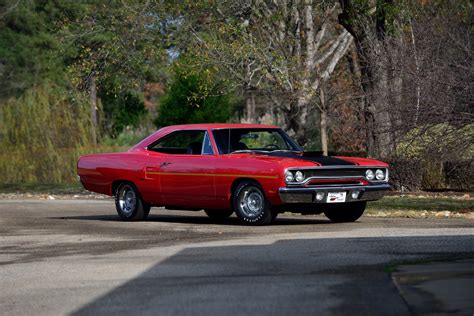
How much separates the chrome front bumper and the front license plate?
0.15 ft

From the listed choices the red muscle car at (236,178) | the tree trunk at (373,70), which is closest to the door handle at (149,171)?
the red muscle car at (236,178)

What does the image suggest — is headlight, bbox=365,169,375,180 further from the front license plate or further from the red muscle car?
the front license plate

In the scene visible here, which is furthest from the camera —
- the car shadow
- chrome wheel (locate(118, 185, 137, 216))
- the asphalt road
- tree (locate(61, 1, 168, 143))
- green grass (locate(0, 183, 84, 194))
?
green grass (locate(0, 183, 84, 194))

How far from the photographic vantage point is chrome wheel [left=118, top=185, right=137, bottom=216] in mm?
18594

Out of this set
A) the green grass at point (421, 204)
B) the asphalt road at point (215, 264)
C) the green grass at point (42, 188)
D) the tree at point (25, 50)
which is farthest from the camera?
the tree at point (25, 50)

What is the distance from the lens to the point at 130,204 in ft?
61.4

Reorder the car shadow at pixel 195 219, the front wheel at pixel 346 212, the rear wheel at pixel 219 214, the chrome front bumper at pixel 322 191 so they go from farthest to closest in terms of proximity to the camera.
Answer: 1. the rear wheel at pixel 219 214
2. the car shadow at pixel 195 219
3. the front wheel at pixel 346 212
4. the chrome front bumper at pixel 322 191

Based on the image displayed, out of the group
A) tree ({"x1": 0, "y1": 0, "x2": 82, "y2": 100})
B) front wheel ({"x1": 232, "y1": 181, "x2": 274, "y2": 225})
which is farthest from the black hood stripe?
tree ({"x1": 0, "y1": 0, "x2": 82, "y2": 100})

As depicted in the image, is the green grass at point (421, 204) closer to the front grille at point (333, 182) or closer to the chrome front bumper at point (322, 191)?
the chrome front bumper at point (322, 191)

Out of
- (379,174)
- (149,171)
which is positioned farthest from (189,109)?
(379,174)

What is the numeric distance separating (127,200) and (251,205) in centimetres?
288

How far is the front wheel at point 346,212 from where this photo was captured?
17.4 meters

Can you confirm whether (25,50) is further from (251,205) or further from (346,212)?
(251,205)

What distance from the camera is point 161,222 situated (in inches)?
720
